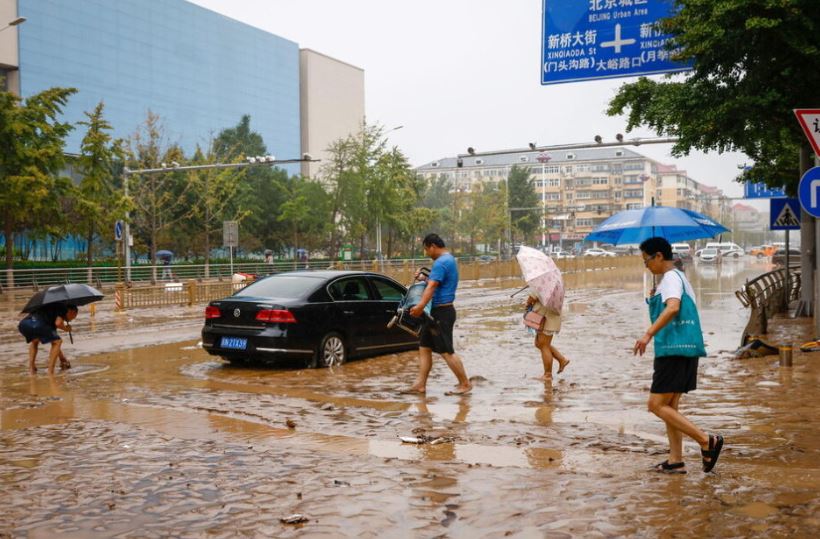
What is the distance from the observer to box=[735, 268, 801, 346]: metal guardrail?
45.0 feet

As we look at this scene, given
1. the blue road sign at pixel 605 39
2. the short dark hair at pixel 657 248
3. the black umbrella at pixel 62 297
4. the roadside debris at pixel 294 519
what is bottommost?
the roadside debris at pixel 294 519

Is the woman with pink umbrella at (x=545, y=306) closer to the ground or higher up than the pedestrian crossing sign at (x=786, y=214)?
closer to the ground

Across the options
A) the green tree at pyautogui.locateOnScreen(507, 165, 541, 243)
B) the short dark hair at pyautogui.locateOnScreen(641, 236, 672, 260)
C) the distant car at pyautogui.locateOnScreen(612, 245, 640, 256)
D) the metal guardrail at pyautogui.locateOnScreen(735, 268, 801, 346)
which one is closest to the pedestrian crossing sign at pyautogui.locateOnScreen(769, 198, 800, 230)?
the metal guardrail at pyautogui.locateOnScreen(735, 268, 801, 346)

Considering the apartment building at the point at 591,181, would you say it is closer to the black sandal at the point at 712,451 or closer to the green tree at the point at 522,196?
the green tree at the point at 522,196

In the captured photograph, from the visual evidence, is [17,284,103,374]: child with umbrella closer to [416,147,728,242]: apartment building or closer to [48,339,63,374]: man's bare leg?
[48,339,63,374]: man's bare leg

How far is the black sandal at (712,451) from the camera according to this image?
5.47m

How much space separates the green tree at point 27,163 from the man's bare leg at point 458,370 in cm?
3378

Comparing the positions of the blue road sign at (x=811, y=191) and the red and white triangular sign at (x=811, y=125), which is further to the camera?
the blue road sign at (x=811, y=191)

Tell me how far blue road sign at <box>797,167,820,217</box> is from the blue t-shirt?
389cm

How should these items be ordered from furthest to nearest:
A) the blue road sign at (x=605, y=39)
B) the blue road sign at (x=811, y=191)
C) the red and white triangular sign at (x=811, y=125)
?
the blue road sign at (x=605, y=39) → the blue road sign at (x=811, y=191) → the red and white triangular sign at (x=811, y=125)

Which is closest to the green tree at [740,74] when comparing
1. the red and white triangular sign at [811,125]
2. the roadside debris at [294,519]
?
the red and white triangular sign at [811,125]

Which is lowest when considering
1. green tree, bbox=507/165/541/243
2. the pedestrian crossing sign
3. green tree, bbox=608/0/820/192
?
the pedestrian crossing sign

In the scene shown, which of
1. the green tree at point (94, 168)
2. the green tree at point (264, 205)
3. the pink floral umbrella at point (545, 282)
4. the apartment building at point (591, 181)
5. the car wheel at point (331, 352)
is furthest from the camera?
the apartment building at point (591, 181)

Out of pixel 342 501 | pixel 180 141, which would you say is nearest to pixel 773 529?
pixel 342 501
